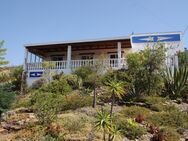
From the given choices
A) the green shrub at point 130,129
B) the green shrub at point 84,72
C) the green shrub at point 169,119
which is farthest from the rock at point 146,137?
the green shrub at point 84,72

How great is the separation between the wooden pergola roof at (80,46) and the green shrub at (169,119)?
41.9 ft

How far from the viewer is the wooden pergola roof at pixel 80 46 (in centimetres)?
2997

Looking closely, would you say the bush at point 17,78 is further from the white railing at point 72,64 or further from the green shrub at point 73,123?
the green shrub at point 73,123

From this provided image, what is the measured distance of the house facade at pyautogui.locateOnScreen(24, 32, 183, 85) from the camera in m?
Answer: 28.2

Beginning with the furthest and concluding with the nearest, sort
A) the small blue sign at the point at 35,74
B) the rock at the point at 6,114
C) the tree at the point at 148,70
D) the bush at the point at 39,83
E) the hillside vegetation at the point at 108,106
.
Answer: the small blue sign at the point at 35,74 → the bush at the point at 39,83 → the tree at the point at 148,70 → the rock at the point at 6,114 → the hillside vegetation at the point at 108,106

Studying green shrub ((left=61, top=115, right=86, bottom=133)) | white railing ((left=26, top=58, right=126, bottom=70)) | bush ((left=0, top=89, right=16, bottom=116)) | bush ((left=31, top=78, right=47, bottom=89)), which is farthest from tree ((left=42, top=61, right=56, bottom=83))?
green shrub ((left=61, top=115, right=86, bottom=133))

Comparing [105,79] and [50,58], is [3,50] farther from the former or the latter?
[50,58]

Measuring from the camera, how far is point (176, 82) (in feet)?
73.6

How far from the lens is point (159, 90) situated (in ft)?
74.0

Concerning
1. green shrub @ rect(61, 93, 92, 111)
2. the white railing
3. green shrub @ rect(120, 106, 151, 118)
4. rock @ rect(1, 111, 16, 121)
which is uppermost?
the white railing

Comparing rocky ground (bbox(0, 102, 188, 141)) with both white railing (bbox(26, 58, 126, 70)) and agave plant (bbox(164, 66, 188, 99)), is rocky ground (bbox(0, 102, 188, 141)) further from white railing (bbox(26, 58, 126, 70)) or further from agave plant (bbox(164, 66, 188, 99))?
white railing (bbox(26, 58, 126, 70))

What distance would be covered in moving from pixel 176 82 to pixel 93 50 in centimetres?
1285

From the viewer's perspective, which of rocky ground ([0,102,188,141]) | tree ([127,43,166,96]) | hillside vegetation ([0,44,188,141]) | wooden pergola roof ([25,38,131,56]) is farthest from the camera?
wooden pergola roof ([25,38,131,56])

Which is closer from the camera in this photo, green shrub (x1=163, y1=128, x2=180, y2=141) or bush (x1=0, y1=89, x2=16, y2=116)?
green shrub (x1=163, y1=128, x2=180, y2=141)
